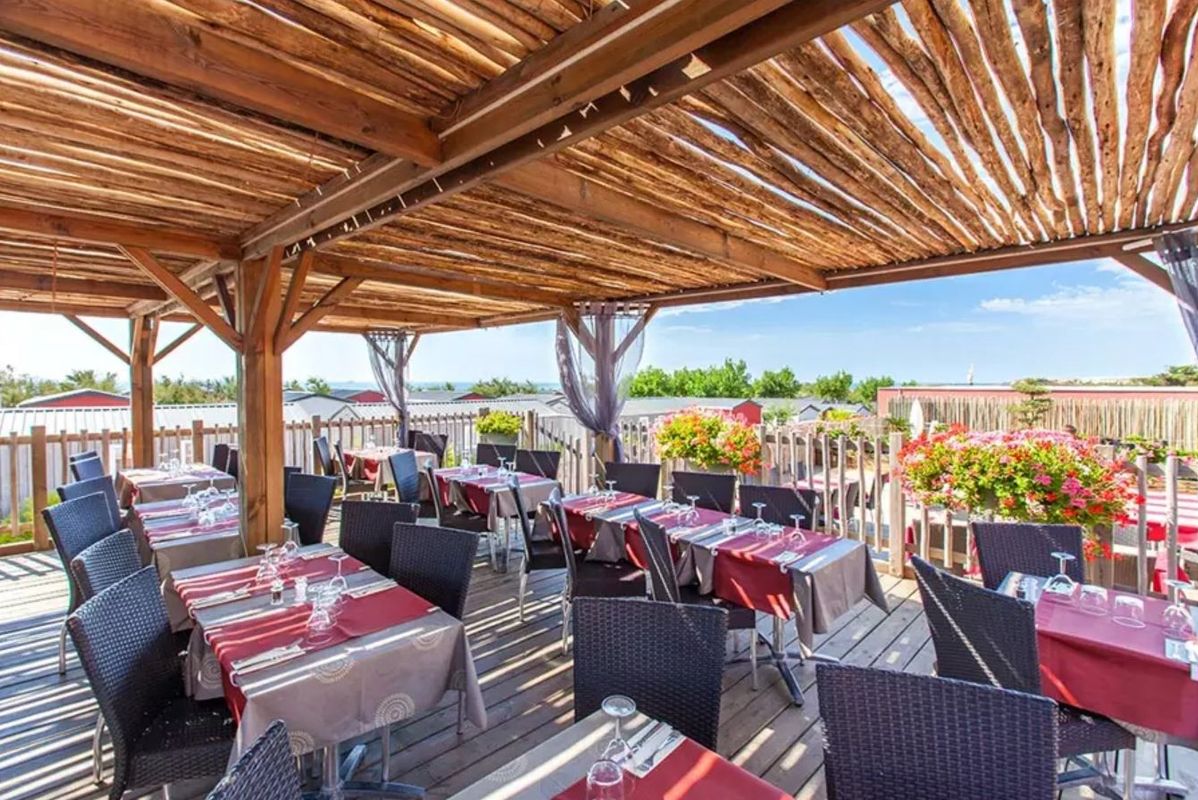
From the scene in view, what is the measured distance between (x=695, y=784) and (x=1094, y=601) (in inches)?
82.2

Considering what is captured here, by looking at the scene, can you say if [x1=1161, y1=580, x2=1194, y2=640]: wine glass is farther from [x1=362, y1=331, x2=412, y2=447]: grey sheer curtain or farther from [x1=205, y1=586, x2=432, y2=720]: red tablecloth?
[x1=362, y1=331, x2=412, y2=447]: grey sheer curtain

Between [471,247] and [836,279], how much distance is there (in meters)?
3.41

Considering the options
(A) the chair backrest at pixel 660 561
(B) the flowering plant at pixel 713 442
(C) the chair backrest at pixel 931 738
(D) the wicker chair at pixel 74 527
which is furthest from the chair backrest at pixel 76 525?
(B) the flowering plant at pixel 713 442

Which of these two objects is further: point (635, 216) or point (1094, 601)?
point (635, 216)

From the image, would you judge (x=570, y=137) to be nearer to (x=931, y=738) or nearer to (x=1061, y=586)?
(x=931, y=738)

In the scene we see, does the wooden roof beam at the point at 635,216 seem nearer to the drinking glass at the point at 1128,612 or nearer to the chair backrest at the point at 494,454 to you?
the drinking glass at the point at 1128,612

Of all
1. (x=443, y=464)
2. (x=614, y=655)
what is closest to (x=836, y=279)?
(x=614, y=655)

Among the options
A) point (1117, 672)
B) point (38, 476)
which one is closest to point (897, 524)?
point (1117, 672)

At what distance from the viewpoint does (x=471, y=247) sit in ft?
14.9

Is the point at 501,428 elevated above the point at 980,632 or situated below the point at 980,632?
above

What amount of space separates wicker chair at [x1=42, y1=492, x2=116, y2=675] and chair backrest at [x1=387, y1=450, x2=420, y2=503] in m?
2.40

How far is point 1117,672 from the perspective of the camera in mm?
1965

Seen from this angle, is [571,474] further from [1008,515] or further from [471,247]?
[1008,515]

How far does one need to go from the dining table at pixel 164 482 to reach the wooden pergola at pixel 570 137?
1842 mm
